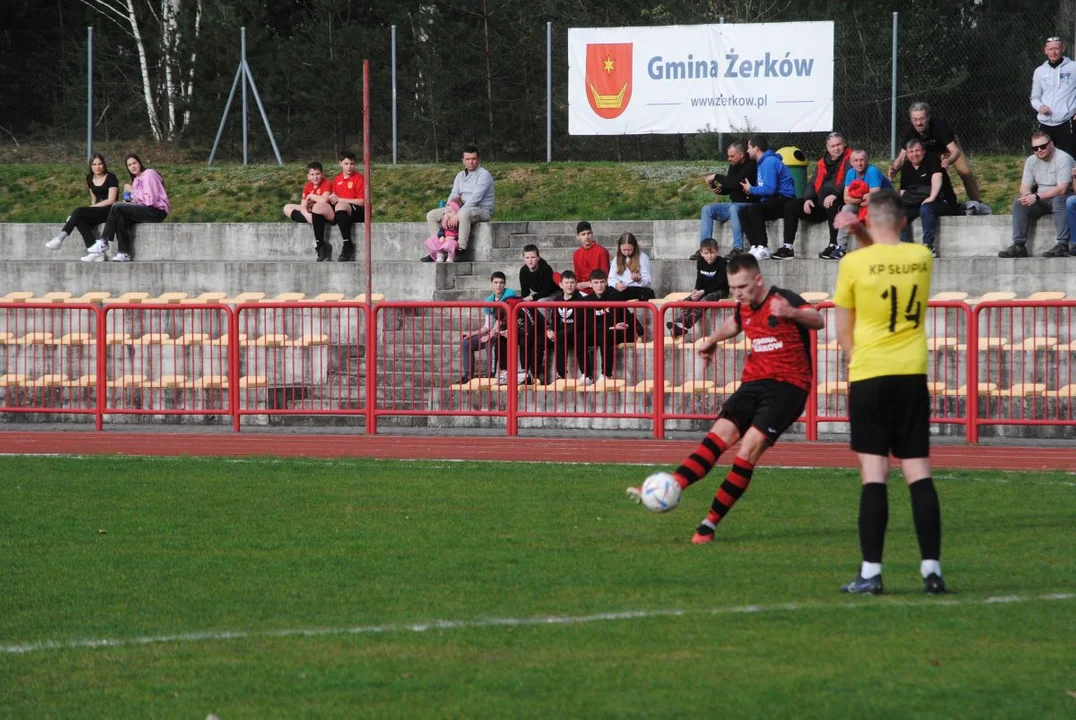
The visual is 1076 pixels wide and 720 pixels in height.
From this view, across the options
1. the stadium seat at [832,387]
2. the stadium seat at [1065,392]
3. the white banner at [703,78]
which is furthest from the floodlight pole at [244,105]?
the stadium seat at [1065,392]

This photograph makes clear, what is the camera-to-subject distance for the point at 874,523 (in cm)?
758

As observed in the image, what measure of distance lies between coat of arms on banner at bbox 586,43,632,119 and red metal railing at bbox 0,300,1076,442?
9.88 meters

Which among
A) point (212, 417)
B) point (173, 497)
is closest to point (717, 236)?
point (212, 417)

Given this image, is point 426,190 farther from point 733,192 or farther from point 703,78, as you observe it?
point 733,192

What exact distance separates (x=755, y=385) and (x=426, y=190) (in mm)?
17955

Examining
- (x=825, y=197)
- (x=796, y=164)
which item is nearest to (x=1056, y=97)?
(x=825, y=197)

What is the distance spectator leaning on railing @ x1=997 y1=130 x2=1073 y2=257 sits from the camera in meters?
18.8

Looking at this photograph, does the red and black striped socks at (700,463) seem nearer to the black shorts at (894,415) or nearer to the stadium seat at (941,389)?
the black shorts at (894,415)

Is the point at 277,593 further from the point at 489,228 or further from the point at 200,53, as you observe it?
the point at 200,53

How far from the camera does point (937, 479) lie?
12.5 meters

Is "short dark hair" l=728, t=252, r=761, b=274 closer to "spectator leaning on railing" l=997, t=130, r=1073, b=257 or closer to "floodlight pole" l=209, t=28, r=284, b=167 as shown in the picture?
"spectator leaning on railing" l=997, t=130, r=1073, b=257

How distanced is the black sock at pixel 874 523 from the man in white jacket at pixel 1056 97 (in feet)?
46.6

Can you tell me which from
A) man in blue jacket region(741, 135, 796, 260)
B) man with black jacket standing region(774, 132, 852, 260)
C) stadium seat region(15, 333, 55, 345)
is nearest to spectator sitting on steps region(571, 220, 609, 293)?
man in blue jacket region(741, 135, 796, 260)

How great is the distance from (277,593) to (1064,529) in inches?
199
